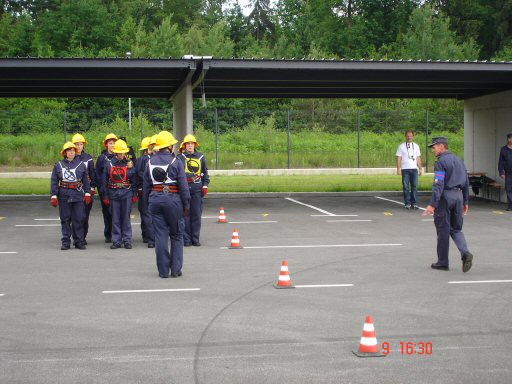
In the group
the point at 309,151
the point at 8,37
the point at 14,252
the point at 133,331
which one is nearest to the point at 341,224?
the point at 14,252

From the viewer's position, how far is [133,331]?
26.3 ft

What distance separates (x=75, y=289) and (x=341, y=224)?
840 centimetres

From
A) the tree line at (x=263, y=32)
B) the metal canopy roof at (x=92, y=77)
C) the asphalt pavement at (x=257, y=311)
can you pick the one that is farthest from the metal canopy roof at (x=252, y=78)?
the tree line at (x=263, y=32)

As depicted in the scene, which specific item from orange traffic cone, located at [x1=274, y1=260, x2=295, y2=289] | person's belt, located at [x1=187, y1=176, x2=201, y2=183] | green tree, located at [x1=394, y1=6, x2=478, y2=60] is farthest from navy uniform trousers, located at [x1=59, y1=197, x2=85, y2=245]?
green tree, located at [x1=394, y1=6, x2=478, y2=60]

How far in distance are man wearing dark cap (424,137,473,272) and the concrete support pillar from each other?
10.9 m

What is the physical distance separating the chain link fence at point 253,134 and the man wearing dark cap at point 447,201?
966 inches

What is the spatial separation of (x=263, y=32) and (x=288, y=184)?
171ft

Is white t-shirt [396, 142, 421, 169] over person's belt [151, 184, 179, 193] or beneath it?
over

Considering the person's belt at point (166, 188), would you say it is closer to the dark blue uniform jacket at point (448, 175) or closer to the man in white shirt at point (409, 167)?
the dark blue uniform jacket at point (448, 175)

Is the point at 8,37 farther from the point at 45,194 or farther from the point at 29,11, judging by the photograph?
the point at 45,194

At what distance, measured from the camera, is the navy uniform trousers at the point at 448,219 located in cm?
1144

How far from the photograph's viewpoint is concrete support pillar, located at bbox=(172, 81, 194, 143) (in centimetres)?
2161

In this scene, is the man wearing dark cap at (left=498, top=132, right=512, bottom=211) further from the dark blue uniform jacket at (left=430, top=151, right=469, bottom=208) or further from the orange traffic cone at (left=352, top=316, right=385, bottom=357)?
the orange traffic cone at (left=352, top=316, right=385, bottom=357)

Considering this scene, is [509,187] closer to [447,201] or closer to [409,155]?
[409,155]
